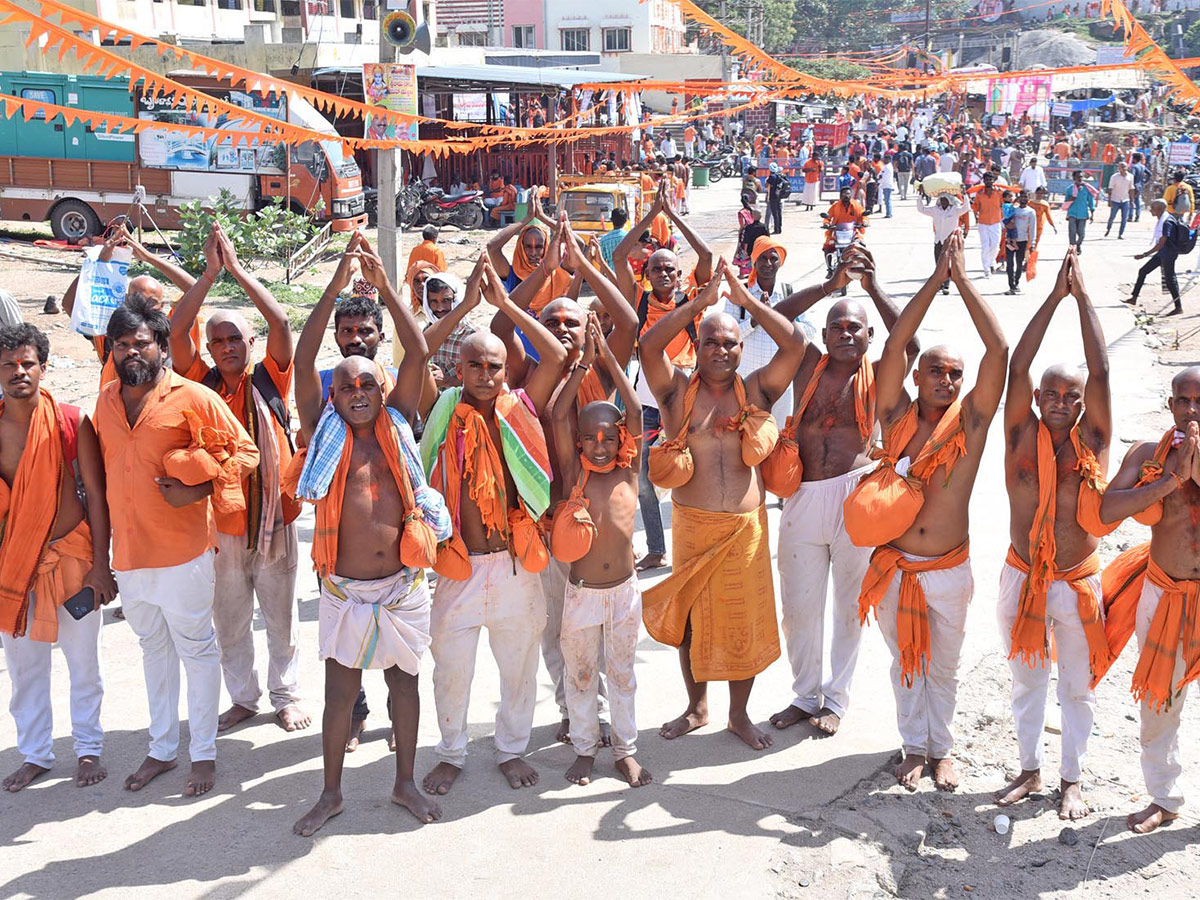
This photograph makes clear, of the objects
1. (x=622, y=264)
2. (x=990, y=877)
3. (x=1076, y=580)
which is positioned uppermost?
(x=622, y=264)

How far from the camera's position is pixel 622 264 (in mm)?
7371

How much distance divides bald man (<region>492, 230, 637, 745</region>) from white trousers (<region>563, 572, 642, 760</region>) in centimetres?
28

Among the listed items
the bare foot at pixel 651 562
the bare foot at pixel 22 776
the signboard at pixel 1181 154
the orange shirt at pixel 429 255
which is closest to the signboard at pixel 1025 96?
the signboard at pixel 1181 154

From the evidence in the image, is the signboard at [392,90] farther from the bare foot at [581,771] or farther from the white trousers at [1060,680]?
the white trousers at [1060,680]

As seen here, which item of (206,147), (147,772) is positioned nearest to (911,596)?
(147,772)

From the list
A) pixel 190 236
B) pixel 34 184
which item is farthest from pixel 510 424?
pixel 34 184

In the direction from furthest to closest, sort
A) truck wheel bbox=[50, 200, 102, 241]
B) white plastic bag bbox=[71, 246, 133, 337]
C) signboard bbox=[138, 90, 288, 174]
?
truck wheel bbox=[50, 200, 102, 241] → signboard bbox=[138, 90, 288, 174] → white plastic bag bbox=[71, 246, 133, 337]

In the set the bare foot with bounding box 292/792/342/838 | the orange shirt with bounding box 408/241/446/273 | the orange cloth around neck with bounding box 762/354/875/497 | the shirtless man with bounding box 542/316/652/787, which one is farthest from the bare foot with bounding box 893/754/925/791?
the orange shirt with bounding box 408/241/446/273

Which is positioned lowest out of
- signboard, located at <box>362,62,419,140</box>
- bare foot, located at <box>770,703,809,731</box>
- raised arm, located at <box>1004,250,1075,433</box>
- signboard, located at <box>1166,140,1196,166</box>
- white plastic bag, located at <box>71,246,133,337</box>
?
bare foot, located at <box>770,703,809,731</box>

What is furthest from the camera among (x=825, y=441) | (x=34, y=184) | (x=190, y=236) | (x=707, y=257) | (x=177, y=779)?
(x=34, y=184)

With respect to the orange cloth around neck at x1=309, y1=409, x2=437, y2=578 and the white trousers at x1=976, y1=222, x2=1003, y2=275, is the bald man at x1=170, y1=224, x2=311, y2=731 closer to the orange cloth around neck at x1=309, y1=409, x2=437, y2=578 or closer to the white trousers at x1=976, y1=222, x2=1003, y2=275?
the orange cloth around neck at x1=309, y1=409, x2=437, y2=578

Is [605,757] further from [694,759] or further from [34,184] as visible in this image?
[34,184]

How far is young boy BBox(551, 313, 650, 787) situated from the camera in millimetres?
4758

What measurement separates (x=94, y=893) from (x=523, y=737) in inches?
66.4
